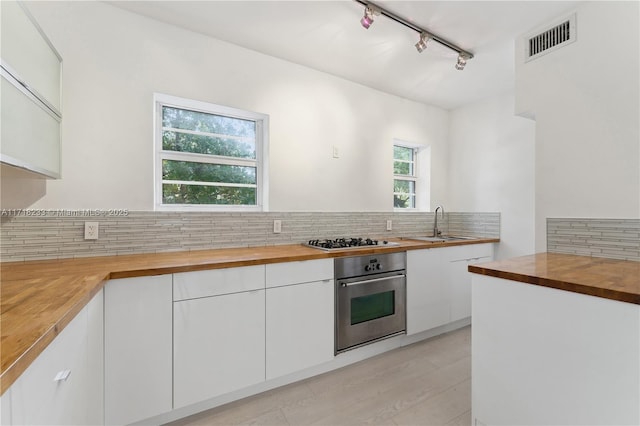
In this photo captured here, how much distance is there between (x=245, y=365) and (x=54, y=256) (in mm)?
1314

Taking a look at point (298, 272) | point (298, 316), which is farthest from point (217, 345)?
point (298, 272)

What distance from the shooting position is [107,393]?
1.44m

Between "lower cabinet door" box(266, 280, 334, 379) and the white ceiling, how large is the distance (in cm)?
184

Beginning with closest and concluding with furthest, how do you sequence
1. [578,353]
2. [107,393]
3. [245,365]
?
1. [578,353]
2. [107,393]
3. [245,365]

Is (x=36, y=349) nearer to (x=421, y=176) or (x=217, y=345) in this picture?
(x=217, y=345)

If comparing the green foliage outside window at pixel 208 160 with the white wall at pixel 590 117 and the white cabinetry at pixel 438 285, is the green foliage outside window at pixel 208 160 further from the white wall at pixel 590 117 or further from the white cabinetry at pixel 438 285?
the white wall at pixel 590 117

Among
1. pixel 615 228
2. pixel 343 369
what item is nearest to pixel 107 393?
pixel 343 369

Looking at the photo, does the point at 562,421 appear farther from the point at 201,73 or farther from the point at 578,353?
the point at 201,73

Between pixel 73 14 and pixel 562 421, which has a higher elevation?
pixel 73 14

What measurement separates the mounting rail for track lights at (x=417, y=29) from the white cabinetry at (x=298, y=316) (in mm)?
1650

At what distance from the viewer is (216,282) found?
1.71 meters

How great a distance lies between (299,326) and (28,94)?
188 centimetres

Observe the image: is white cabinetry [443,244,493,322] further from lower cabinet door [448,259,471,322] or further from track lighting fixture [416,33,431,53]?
track lighting fixture [416,33,431,53]

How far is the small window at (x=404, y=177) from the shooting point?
3566 millimetres
